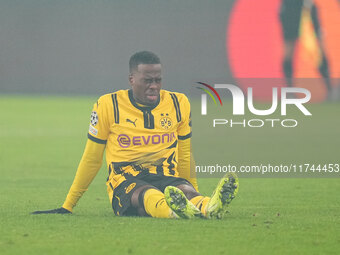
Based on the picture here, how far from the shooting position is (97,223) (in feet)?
20.1

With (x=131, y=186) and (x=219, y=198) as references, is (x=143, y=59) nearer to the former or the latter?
(x=131, y=186)

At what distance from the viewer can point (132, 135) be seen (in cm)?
644

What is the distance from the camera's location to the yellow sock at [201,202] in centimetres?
600

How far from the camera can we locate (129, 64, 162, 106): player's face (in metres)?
6.31

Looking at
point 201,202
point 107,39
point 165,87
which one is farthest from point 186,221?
point 107,39

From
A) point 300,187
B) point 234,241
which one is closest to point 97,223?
point 234,241

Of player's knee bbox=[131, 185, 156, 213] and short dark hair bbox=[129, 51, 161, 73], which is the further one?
short dark hair bbox=[129, 51, 161, 73]

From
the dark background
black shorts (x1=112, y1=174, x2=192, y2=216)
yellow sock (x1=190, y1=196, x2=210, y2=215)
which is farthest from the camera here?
the dark background

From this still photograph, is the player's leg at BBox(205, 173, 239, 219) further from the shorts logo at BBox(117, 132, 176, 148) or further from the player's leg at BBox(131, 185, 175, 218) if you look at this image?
the shorts logo at BBox(117, 132, 176, 148)

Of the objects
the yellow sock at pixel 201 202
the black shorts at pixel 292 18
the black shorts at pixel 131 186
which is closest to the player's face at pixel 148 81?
the black shorts at pixel 131 186

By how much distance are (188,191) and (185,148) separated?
62 centimetres

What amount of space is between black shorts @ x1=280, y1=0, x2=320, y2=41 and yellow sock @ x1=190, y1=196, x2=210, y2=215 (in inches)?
794

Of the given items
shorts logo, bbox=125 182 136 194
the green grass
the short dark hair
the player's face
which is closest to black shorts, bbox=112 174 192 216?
shorts logo, bbox=125 182 136 194

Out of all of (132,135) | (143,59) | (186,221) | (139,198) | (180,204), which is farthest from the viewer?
(132,135)
